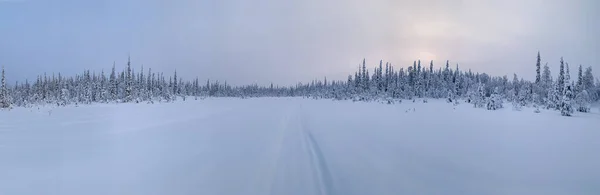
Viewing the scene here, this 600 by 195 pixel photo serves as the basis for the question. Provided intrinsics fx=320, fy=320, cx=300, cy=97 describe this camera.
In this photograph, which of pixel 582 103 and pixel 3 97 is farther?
pixel 3 97

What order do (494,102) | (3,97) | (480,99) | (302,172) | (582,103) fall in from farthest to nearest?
(3,97), (480,99), (494,102), (582,103), (302,172)

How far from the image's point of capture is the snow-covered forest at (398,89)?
23125 millimetres

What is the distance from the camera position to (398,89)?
202 ft

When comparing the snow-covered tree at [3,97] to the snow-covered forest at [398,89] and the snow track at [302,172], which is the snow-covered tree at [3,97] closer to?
the snow-covered forest at [398,89]

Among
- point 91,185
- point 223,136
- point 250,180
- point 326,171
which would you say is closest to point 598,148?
point 326,171

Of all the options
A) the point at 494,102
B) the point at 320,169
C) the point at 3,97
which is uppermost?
the point at 3,97

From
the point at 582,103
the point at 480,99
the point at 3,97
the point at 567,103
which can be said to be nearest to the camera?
the point at 567,103

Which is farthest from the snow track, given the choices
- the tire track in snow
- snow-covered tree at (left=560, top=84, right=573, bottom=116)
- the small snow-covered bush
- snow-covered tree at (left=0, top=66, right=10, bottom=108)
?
snow-covered tree at (left=0, top=66, right=10, bottom=108)

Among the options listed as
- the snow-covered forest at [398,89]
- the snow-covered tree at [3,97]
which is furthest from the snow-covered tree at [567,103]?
the snow-covered tree at [3,97]

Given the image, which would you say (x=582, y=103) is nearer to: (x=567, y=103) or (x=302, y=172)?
(x=567, y=103)

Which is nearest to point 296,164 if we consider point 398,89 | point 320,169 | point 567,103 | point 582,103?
point 320,169

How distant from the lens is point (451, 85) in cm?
6334

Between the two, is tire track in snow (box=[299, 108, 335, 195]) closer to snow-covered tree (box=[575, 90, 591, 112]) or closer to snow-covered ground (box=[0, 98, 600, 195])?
snow-covered ground (box=[0, 98, 600, 195])

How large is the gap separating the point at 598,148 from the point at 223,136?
33.6 feet
